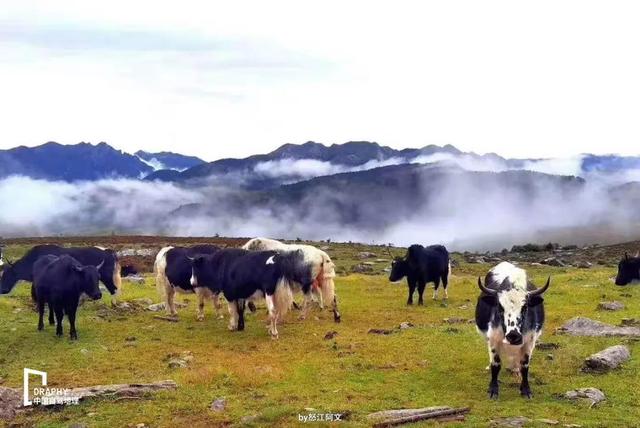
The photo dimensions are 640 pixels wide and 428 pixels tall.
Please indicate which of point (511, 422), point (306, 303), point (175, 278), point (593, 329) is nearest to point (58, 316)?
point (175, 278)

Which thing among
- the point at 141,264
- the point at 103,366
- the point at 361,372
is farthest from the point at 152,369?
the point at 141,264

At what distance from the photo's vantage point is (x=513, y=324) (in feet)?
43.6

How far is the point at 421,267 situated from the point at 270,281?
8.99 metres

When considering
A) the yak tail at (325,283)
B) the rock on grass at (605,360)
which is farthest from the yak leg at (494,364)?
the yak tail at (325,283)

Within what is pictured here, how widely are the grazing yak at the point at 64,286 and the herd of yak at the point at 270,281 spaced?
3 cm

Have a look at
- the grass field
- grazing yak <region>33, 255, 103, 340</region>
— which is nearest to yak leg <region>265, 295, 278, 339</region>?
the grass field

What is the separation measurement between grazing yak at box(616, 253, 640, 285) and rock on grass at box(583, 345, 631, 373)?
1416 centimetres

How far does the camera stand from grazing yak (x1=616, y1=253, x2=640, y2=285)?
28.8 metres

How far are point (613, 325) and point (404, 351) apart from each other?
698 cm

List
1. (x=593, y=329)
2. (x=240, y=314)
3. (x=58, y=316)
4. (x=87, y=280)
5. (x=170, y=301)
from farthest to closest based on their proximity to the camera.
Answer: (x=170, y=301) < (x=240, y=314) < (x=87, y=280) < (x=58, y=316) < (x=593, y=329)

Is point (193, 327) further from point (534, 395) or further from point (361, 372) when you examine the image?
point (534, 395)

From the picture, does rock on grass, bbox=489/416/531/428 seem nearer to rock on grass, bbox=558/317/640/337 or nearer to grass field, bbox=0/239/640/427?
grass field, bbox=0/239/640/427

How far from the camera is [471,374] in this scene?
1571cm

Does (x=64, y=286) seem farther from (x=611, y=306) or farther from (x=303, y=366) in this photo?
(x=611, y=306)
